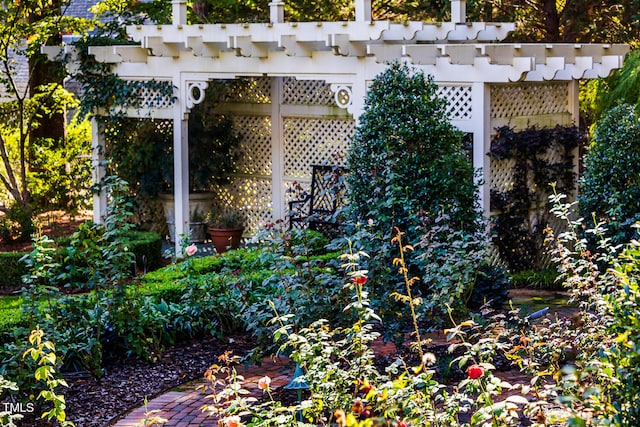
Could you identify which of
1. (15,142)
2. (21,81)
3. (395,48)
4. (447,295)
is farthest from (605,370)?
(21,81)

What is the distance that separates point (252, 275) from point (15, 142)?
8.09 m

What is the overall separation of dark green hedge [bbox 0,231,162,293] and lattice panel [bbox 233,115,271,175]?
87.4 inches

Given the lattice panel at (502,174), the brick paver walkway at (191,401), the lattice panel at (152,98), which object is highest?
the lattice panel at (152,98)

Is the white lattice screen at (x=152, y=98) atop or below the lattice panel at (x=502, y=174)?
atop

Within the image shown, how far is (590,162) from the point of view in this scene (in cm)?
936

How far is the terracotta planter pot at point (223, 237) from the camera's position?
43.4ft

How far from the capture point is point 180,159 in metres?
12.7

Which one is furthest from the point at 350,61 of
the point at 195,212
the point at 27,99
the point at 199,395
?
the point at 27,99

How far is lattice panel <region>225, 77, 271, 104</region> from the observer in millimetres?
13766

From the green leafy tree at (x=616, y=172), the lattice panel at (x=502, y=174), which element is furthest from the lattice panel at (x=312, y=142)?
the green leafy tree at (x=616, y=172)

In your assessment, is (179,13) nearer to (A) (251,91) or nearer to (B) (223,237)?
(A) (251,91)

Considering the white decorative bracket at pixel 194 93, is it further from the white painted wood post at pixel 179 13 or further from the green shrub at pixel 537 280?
the green shrub at pixel 537 280

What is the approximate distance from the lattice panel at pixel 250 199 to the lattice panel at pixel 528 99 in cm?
405

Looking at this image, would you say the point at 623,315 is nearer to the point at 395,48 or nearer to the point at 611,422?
the point at 611,422
